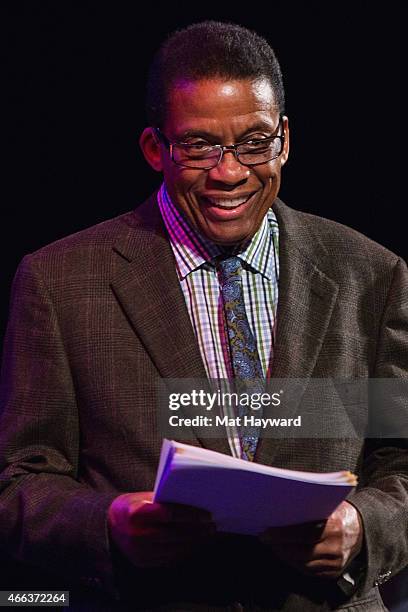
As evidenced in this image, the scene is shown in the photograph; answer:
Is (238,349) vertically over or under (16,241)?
under

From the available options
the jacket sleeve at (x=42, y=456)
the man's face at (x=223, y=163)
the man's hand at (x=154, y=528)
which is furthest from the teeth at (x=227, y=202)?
the man's hand at (x=154, y=528)

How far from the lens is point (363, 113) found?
10.0 ft

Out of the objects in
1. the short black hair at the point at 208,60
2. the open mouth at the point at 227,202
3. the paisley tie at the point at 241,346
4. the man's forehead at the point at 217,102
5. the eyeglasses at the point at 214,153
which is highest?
the short black hair at the point at 208,60

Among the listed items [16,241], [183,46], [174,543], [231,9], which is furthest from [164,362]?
[231,9]

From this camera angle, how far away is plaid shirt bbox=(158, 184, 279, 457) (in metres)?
2.14

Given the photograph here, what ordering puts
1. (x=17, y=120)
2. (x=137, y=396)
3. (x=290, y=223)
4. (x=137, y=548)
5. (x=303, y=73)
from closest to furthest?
(x=137, y=548)
(x=137, y=396)
(x=290, y=223)
(x=17, y=120)
(x=303, y=73)

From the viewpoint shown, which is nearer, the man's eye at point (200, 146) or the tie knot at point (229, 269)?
the man's eye at point (200, 146)

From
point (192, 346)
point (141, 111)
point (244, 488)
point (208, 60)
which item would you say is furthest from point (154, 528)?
point (141, 111)

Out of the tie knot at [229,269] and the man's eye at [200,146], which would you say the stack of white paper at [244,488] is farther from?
the man's eye at [200,146]

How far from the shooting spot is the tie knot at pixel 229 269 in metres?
2.23

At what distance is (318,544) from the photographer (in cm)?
184

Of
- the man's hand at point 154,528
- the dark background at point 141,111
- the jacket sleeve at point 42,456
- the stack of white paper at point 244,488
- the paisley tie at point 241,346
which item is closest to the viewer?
the stack of white paper at point 244,488

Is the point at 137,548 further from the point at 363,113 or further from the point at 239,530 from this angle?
the point at 363,113

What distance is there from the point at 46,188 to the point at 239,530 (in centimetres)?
140
